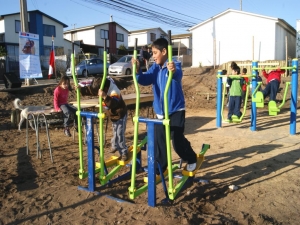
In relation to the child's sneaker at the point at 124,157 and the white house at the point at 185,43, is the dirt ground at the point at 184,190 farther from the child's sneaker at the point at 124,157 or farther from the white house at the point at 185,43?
the white house at the point at 185,43

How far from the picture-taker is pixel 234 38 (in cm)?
2517

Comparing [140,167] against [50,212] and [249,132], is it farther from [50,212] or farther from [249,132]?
[249,132]

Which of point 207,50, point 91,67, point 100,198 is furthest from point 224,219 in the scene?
point 207,50

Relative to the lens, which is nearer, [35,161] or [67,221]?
[67,221]

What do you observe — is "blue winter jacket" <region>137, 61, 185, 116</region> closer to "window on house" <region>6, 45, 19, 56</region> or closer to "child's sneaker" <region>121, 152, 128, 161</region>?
"child's sneaker" <region>121, 152, 128, 161</region>

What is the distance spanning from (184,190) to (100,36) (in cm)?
3996

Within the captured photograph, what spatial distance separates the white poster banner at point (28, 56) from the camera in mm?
11891

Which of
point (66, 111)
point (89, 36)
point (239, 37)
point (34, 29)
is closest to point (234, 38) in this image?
point (239, 37)

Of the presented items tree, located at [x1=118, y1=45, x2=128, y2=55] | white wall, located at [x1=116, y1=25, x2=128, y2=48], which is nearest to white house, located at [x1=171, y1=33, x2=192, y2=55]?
white wall, located at [x1=116, y1=25, x2=128, y2=48]

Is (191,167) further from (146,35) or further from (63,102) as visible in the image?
(146,35)

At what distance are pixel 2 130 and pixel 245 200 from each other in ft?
20.5

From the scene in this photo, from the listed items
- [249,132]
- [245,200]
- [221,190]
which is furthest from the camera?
[249,132]

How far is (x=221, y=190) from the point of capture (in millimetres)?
3701

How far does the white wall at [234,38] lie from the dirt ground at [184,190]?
19.1 meters
